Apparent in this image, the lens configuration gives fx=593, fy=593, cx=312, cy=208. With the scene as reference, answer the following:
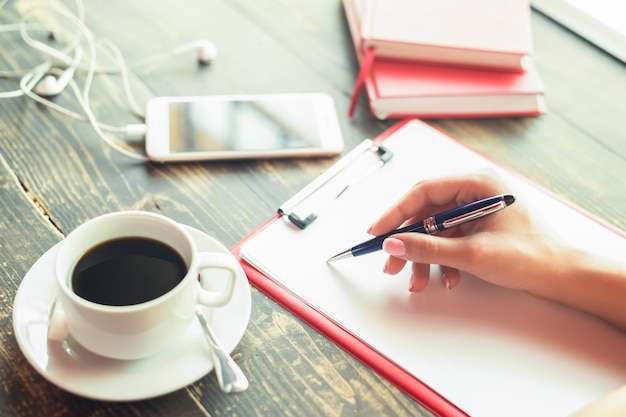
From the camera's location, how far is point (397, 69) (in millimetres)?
876

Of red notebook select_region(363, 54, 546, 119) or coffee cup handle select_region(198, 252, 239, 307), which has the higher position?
coffee cup handle select_region(198, 252, 239, 307)

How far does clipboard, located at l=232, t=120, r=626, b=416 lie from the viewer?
1.89 feet

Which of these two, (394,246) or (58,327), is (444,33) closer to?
(394,246)

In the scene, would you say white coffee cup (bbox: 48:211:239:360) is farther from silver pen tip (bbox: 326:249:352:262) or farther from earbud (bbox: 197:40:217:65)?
earbud (bbox: 197:40:217:65)

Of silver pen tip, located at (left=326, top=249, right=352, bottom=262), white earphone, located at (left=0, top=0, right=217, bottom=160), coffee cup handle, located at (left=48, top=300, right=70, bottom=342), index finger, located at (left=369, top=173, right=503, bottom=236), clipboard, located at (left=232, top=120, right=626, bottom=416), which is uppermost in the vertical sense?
white earphone, located at (left=0, top=0, right=217, bottom=160)

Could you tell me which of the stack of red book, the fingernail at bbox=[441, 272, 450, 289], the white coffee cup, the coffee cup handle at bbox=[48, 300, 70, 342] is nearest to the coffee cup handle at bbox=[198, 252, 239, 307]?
the white coffee cup

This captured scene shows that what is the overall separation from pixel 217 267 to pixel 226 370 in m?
0.09

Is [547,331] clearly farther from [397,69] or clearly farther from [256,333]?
[397,69]

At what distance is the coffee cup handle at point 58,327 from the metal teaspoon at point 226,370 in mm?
126

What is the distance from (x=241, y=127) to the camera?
81 centimetres

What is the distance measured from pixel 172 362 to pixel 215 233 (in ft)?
0.65

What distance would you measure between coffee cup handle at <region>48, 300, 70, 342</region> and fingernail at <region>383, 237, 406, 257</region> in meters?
0.32

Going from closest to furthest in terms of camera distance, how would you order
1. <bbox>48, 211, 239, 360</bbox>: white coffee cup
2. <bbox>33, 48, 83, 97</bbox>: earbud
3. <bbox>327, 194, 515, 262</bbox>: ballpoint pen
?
<bbox>48, 211, 239, 360</bbox>: white coffee cup → <bbox>327, 194, 515, 262</bbox>: ballpoint pen → <bbox>33, 48, 83, 97</bbox>: earbud

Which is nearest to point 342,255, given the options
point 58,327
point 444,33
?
point 58,327
